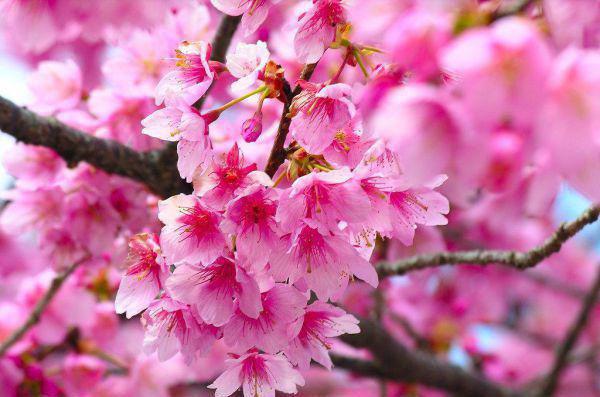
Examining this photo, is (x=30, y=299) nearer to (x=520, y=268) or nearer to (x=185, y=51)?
(x=185, y=51)

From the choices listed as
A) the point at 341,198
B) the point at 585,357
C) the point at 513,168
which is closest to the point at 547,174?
the point at 513,168

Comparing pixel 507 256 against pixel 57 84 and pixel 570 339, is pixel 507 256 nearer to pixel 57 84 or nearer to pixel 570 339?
pixel 570 339

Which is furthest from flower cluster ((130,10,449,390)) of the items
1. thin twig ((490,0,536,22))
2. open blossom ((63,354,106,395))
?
open blossom ((63,354,106,395))

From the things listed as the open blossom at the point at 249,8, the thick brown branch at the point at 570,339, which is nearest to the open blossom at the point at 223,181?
the open blossom at the point at 249,8

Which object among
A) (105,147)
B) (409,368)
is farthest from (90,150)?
(409,368)

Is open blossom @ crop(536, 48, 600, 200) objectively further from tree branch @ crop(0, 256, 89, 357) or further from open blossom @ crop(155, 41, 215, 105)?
tree branch @ crop(0, 256, 89, 357)

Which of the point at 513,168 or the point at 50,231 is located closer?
the point at 513,168
